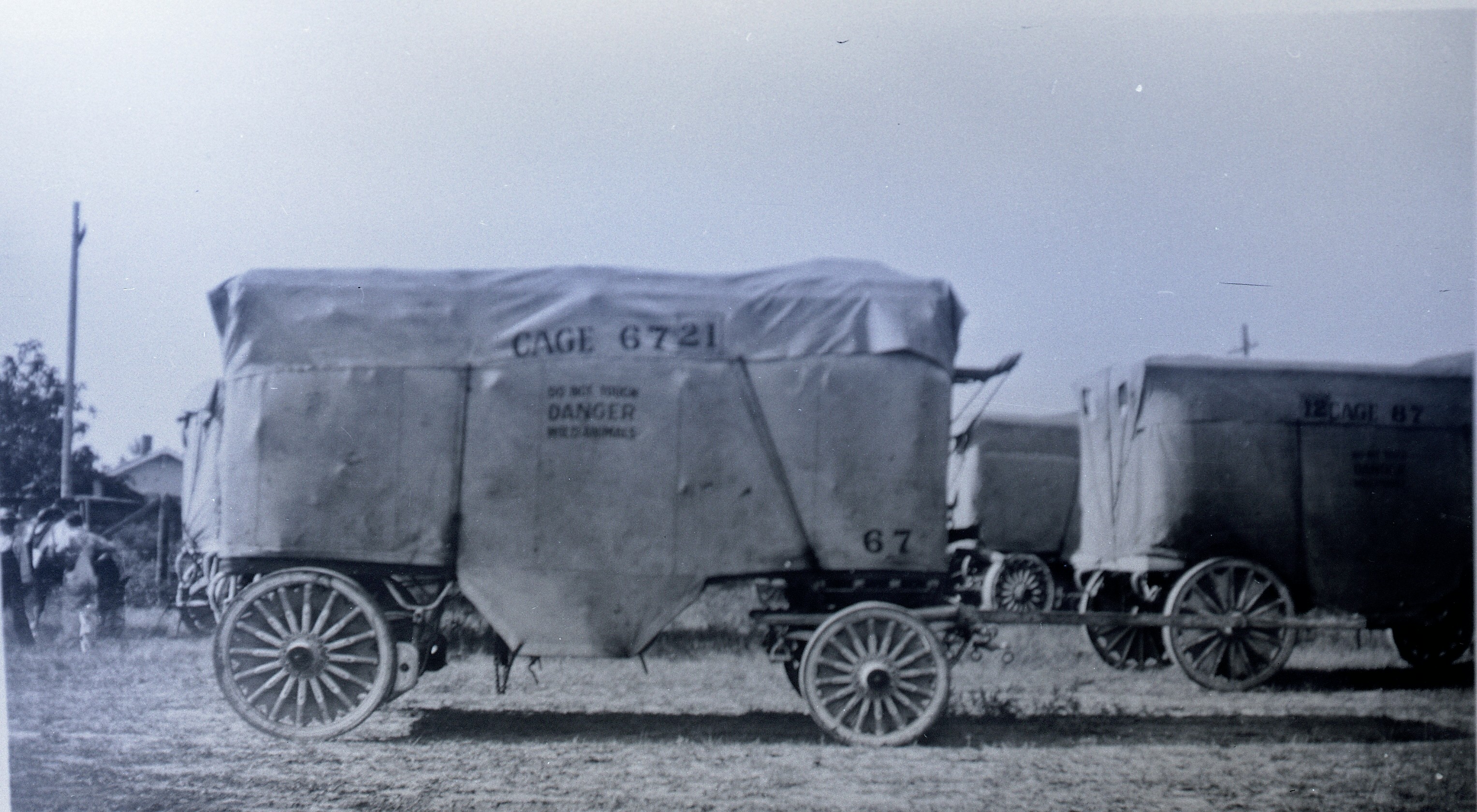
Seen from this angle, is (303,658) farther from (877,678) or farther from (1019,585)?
(1019,585)

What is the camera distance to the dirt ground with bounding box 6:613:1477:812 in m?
5.51

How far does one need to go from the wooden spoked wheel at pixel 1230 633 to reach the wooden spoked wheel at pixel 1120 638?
3.04 ft

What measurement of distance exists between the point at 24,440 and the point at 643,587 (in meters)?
3.40

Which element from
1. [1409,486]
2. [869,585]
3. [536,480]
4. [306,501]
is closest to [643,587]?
[536,480]

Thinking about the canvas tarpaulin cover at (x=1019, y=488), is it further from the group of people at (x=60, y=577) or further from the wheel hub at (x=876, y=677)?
the group of people at (x=60, y=577)

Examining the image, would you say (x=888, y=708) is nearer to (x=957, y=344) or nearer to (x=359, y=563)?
(x=957, y=344)

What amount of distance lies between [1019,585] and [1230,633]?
3.93 metres

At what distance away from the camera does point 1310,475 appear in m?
7.09

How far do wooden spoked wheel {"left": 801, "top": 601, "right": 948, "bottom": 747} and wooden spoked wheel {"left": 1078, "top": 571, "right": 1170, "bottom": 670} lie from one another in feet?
8.66

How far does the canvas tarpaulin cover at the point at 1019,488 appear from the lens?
1157 centimetres

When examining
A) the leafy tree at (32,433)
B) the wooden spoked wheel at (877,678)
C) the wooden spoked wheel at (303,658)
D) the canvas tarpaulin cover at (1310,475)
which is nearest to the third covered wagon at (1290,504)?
the canvas tarpaulin cover at (1310,475)

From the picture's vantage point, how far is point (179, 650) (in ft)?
22.5

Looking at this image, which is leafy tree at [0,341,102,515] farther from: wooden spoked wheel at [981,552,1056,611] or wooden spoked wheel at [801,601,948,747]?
wooden spoked wheel at [981,552,1056,611]

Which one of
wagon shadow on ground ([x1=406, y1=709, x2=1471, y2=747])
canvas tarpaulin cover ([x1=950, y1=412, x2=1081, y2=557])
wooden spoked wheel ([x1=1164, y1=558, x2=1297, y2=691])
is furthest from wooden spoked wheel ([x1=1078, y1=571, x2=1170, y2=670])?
canvas tarpaulin cover ([x1=950, y1=412, x2=1081, y2=557])
